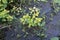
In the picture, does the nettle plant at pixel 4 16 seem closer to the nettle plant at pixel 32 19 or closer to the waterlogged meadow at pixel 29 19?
the waterlogged meadow at pixel 29 19

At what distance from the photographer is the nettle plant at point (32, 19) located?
335cm

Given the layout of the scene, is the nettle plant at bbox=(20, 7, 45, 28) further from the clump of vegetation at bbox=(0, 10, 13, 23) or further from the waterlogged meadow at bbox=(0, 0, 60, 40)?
the clump of vegetation at bbox=(0, 10, 13, 23)

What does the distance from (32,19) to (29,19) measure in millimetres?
57

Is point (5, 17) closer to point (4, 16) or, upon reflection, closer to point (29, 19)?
point (4, 16)

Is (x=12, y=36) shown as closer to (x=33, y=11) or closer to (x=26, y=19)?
(x=26, y=19)

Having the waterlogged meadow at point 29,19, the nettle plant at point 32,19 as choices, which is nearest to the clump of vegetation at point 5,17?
the waterlogged meadow at point 29,19

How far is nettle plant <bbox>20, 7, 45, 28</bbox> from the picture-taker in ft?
11.0

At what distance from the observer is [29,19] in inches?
134

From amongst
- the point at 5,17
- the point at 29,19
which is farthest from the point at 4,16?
the point at 29,19

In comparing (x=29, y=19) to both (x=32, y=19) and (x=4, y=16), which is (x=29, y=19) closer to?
(x=32, y=19)

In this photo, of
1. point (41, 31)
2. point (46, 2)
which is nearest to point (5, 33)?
point (41, 31)

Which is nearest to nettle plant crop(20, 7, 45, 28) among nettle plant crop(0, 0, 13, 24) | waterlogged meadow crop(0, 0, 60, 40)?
waterlogged meadow crop(0, 0, 60, 40)

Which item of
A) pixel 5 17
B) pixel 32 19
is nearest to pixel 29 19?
pixel 32 19

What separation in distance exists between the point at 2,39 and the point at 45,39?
77 centimetres
